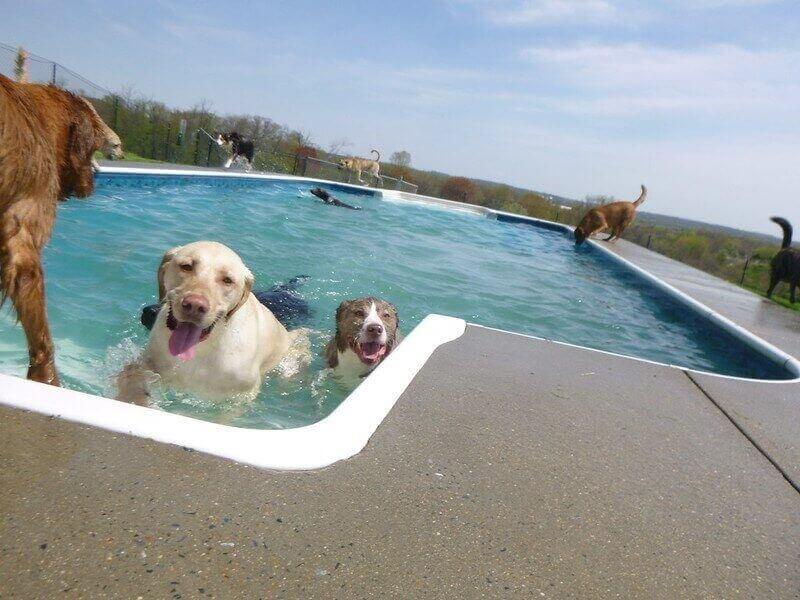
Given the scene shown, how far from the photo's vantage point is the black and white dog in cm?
1996

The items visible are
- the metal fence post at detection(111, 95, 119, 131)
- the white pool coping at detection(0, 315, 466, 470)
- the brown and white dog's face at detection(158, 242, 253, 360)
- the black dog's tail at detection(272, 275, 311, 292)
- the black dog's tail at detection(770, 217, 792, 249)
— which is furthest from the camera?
the metal fence post at detection(111, 95, 119, 131)

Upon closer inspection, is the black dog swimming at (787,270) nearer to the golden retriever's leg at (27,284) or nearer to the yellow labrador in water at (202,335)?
the yellow labrador in water at (202,335)

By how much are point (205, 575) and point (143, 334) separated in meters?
4.51

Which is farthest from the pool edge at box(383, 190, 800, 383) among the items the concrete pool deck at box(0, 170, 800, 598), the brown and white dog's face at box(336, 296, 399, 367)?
the concrete pool deck at box(0, 170, 800, 598)

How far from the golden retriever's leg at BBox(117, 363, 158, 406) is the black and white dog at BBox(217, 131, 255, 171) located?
17597 mm

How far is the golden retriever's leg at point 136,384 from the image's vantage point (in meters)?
3.37

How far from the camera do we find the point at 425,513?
1730mm

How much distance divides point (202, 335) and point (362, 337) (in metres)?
1.39

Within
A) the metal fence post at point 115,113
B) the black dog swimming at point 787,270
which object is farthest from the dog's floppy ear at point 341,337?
the metal fence post at point 115,113

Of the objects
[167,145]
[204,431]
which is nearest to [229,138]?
[167,145]

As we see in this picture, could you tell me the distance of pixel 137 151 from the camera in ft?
74.7

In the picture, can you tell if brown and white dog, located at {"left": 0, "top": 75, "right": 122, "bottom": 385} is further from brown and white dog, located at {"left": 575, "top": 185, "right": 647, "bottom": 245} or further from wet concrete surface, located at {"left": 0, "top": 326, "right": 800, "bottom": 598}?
brown and white dog, located at {"left": 575, "top": 185, "right": 647, "bottom": 245}

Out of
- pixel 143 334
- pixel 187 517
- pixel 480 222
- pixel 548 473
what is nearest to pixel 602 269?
pixel 480 222

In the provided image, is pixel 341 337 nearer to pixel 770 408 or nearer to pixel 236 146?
pixel 770 408
